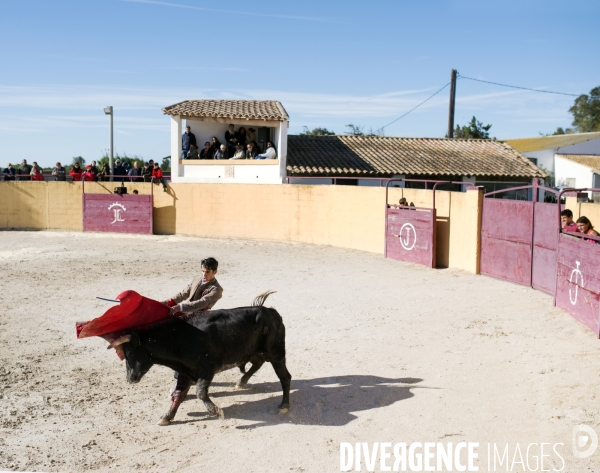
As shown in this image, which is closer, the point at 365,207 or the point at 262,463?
the point at 262,463

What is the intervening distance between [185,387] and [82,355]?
106 inches

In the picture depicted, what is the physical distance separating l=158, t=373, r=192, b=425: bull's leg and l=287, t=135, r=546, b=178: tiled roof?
63.7ft

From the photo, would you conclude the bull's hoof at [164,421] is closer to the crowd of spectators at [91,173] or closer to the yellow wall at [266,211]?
the yellow wall at [266,211]

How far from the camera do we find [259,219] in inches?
870

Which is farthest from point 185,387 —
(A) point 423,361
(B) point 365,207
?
(B) point 365,207

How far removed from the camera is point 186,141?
26047 millimetres

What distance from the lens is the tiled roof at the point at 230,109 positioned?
85.4ft

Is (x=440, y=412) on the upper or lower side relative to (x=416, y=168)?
lower

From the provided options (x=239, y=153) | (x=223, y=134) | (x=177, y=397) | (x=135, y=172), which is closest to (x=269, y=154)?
(x=239, y=153)

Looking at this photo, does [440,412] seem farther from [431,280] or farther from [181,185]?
[181,185]

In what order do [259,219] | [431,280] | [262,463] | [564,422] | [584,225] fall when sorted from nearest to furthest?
[262,463] < [564,422] < [584,225] < [431,280] < [259,219]

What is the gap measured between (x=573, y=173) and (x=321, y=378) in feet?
122

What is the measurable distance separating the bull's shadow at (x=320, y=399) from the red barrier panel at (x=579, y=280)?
334 cm

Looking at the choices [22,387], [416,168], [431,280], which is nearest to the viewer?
[22,387]
